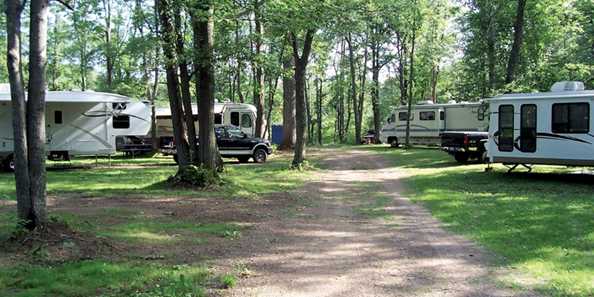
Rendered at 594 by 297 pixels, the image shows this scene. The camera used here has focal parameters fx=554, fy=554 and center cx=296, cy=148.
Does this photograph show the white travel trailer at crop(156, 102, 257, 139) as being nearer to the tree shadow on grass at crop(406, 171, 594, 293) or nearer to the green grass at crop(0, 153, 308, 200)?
the green grass at crop(0, 153, 308, 200)

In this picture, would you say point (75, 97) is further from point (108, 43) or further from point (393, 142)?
point (393, 142)

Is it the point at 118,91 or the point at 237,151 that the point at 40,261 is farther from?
the point at 118,91

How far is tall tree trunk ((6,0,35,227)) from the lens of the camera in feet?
20.7

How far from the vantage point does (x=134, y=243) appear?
7.23 meters

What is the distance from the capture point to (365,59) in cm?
4522

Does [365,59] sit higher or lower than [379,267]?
higher

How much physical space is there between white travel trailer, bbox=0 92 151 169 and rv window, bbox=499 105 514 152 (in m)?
13.0

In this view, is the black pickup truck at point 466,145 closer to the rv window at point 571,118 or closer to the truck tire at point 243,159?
the rv window at point 571,118

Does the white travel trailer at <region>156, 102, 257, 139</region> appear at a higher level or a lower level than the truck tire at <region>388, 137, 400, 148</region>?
higher

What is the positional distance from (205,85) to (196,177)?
2.34m

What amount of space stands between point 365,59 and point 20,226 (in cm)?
4060

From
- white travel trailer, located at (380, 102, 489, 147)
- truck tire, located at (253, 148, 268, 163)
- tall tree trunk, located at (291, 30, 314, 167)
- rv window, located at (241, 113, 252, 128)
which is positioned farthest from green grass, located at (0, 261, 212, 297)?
white travel trailer, located at (380, 102, 489, 147)

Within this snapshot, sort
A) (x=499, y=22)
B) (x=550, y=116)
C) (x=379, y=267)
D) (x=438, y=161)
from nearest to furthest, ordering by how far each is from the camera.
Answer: (x=379, y=267) < (x=550, y=116) < (x=438, y=161) < (x=499, y=22)

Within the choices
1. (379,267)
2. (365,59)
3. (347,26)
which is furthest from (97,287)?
→ (365,59)
